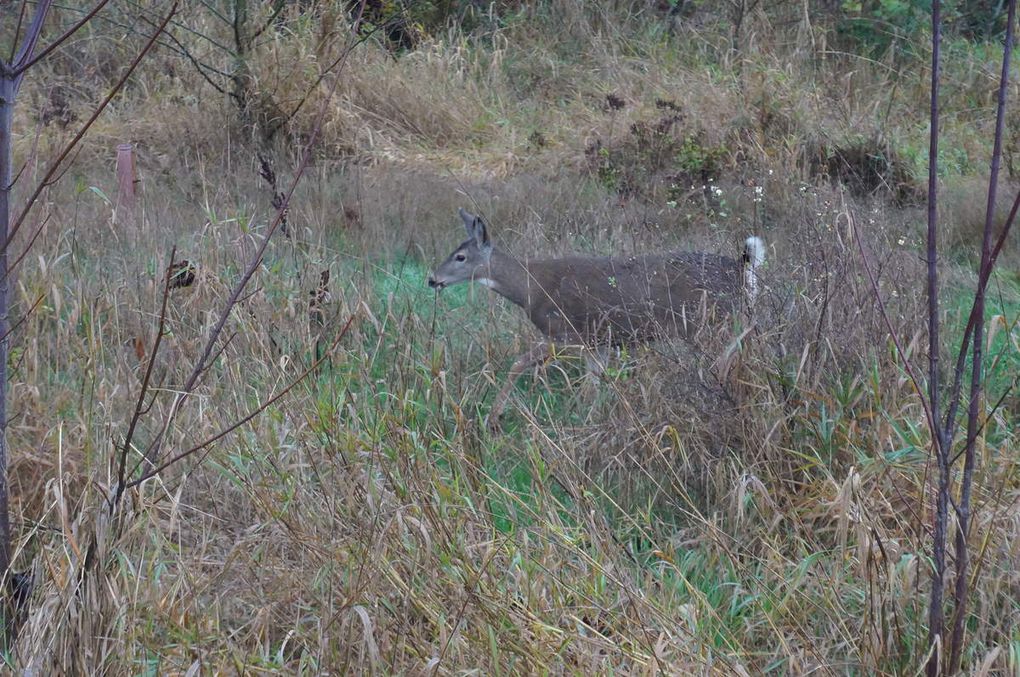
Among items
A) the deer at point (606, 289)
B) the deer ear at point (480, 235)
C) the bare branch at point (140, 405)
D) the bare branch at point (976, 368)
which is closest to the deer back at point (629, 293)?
the deer at point (606, 289)

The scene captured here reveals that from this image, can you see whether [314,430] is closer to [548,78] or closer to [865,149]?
[865,149]

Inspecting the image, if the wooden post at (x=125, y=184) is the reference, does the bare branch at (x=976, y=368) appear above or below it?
above

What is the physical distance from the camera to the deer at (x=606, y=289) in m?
4.64

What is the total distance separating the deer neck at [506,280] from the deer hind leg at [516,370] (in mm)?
903

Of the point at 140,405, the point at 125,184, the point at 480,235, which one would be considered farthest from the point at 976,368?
the point at 125,184

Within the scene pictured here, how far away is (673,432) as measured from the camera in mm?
3744

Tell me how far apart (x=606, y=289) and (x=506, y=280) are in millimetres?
645

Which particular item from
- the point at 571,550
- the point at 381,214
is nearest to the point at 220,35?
the point at 381,214

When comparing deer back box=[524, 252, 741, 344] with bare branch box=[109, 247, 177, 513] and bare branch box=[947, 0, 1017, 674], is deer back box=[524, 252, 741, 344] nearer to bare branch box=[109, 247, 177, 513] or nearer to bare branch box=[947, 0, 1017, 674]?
bare branch box=[947, 0, 1017, 674]

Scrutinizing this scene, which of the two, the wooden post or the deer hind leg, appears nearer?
the deer hind leg

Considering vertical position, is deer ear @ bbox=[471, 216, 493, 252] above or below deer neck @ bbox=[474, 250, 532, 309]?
above

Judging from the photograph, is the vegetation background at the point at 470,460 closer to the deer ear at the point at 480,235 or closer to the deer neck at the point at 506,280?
the deer neck at the point at 506,280

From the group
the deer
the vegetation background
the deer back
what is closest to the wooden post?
the vegetation background

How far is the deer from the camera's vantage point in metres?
4.64
